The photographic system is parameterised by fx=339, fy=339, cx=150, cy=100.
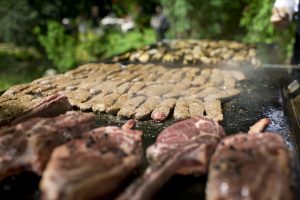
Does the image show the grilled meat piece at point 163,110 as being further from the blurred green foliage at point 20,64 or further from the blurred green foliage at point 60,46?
the blurred green foliage at point 20,64

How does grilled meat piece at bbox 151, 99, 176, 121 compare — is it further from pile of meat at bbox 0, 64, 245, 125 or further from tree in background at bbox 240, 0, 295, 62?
tree in background at bbox 240, 0, 295, 62

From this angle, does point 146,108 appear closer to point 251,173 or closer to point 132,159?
point 132,159

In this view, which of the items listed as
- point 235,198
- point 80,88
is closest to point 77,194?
point 235,198

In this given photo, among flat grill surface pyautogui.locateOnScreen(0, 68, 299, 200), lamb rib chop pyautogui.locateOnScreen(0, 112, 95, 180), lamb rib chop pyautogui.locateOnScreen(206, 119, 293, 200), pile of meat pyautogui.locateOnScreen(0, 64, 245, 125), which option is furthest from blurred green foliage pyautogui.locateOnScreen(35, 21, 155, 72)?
Result: lamb rib chop pyautogui.locateOnScreen(206, 119, 293, 200)

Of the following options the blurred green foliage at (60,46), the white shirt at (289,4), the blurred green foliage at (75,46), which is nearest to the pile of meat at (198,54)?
the white shirt at (289,4)

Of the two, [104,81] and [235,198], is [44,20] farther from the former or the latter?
[235,198]

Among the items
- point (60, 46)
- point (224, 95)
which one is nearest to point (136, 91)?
point (224, 95)

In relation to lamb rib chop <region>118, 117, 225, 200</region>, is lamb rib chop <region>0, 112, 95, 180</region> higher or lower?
higher
